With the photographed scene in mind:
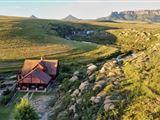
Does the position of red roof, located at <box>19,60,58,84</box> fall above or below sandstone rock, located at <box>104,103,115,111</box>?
below

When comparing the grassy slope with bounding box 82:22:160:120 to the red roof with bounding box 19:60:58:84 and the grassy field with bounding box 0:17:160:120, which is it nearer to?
the grassy field with bounding box 0:17:160:120

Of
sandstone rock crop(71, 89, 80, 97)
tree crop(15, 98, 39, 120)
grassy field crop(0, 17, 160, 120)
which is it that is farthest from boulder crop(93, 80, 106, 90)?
tree crop(15, 98, 39, 120)

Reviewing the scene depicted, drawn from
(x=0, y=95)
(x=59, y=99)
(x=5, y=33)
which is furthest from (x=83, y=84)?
(x=5, y=33)

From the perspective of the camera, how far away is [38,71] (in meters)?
85.5

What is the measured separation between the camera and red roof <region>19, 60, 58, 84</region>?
278 ft

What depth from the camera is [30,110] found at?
57.0 m

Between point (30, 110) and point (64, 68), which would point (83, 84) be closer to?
point (30, 110)

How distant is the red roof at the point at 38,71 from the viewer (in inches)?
3337

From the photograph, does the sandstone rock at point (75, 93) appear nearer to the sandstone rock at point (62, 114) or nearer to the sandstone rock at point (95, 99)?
the sandstone rock at point (62, 114)

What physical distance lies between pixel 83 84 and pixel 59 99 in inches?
225

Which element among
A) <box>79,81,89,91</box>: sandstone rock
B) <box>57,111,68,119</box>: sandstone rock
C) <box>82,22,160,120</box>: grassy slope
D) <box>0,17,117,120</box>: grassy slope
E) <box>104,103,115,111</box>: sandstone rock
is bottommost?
<box>0,17,117,120</box>: grassy slope

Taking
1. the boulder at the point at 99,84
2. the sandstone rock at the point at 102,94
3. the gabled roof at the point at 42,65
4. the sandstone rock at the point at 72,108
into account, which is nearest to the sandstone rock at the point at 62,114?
the sandstone rock at the point at 72,108

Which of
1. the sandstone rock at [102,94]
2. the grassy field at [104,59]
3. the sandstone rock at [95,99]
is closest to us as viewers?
the grassy field at [104,59]

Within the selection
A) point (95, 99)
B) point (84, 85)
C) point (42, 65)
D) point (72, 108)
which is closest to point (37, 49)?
point (42, 65)
